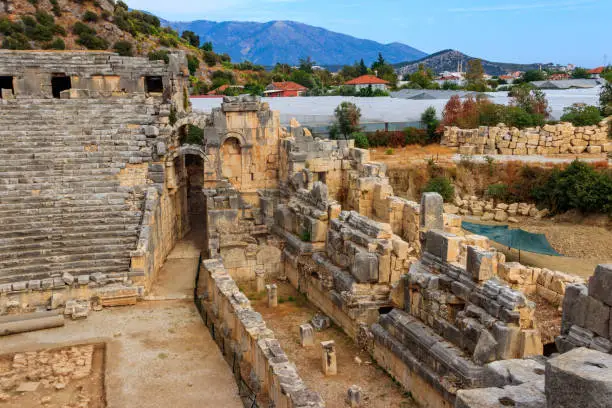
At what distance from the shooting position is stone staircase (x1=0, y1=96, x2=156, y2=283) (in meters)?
13.9

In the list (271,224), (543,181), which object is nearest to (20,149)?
(271,224)

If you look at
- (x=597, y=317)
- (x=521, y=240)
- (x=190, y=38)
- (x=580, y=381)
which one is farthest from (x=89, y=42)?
(x=580, y=381)

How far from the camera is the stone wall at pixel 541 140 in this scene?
3325cm

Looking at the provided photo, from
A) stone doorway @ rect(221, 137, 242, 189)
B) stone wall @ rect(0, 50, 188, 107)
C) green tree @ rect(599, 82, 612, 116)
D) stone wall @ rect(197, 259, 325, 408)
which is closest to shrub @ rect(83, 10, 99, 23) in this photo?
stone wall @ rect(0, 50, 188, 107)

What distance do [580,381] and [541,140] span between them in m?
32.1

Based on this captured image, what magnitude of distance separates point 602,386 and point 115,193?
1415 cm

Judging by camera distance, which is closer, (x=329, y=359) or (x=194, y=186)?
(x=329, y=359)

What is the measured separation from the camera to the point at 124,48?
48.2 meters

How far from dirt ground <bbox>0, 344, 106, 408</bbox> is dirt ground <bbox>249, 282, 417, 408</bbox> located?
12.0ft

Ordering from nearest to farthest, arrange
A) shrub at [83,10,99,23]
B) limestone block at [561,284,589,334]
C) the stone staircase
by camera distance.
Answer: limestone block at [561,284,589,334] < the stone staircase < shrub at [83,10,99,23]

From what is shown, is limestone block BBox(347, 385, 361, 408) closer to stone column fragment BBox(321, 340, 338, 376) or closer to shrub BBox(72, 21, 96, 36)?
stone column fragment BBox(321, 340, 338, 376)

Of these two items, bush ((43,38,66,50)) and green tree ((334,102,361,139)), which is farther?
bush ((43,38,66,50))

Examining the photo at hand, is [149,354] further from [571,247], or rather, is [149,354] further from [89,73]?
[571,247]

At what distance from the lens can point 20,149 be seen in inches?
659
